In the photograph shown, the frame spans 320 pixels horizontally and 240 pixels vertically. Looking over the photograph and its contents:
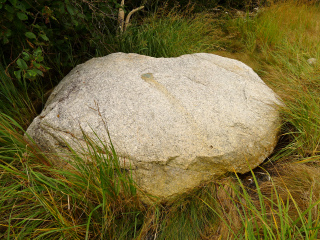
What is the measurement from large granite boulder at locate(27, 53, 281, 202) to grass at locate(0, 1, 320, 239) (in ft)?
0.38

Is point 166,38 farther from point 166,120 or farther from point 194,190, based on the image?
point 194,190

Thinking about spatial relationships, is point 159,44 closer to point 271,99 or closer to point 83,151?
point 271,99

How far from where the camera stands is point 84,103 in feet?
6.23

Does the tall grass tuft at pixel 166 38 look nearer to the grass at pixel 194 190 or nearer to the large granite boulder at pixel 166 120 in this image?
the grass at pixel 194 190

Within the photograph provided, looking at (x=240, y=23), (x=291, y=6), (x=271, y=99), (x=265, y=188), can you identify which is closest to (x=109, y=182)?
(x=265, y=188)

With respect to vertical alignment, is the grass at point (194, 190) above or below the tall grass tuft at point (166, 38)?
below

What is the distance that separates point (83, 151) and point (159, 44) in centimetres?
184

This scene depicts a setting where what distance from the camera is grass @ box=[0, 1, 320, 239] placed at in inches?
56.7

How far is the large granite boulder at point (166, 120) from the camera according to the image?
1.76 metres

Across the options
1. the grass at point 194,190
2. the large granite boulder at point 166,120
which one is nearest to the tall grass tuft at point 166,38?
the grass at point 194,190

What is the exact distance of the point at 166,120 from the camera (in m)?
1.86

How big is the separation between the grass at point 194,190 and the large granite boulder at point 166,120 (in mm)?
115

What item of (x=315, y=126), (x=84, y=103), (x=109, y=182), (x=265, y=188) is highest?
(x=84, y=103)

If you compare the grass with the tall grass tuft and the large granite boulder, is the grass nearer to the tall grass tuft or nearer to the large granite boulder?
the tall grass tuft
